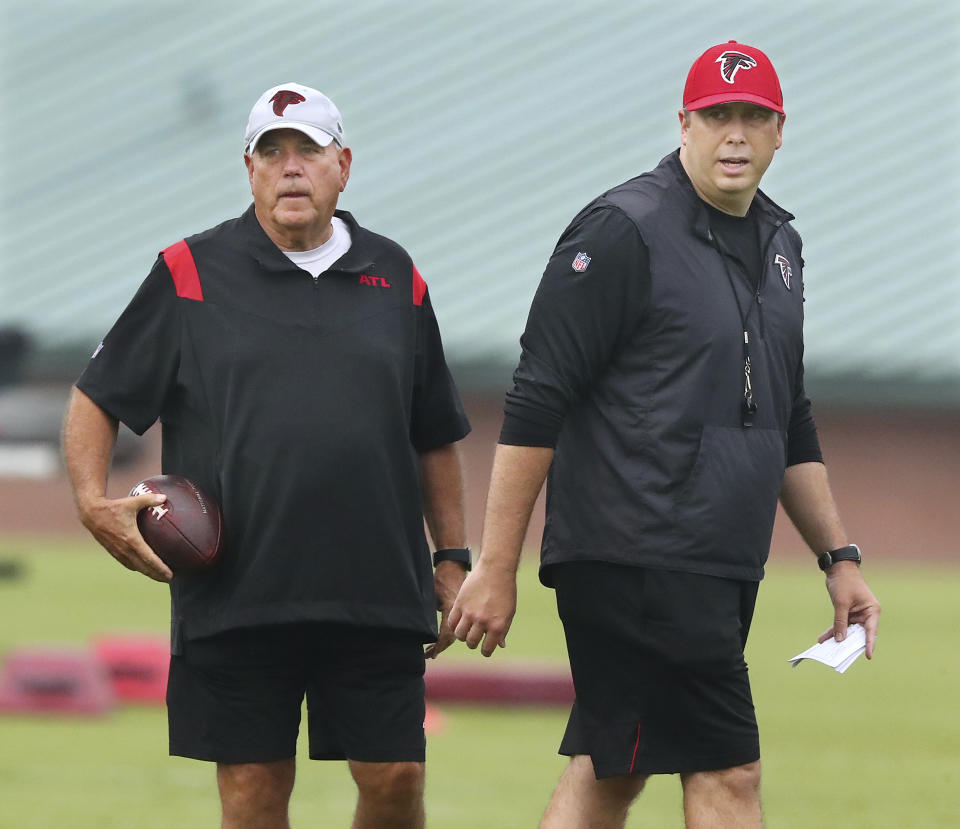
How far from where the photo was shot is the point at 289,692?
5.22 meters

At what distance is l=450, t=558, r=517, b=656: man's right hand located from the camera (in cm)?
459

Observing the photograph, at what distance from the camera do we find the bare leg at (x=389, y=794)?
5203 millimetres

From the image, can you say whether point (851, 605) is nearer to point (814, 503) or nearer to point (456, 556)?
point (814, 503)

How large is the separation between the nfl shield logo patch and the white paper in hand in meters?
1.16

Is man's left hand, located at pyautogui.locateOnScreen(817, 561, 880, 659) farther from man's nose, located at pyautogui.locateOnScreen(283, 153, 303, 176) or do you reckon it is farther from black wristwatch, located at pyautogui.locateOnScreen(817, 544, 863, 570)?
man's nose, located at pyautogui.locateOnScreen(283, 153, 303, 176)

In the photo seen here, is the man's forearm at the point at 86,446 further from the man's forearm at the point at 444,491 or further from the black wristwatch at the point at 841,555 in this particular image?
the black wristwatch at the point at 841,555

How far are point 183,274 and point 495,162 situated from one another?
32.9 metres

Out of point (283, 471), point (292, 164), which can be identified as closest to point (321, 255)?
point (292, 164)

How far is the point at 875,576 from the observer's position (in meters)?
24.7

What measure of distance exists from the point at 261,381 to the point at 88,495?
1.83 ft

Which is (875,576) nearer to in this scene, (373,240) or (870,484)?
(870,484)

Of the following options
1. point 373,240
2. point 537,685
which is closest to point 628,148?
point 537,685

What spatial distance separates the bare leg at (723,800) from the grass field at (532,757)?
284 centimetres

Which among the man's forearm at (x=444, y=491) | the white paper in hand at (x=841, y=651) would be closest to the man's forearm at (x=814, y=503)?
the white paper in hand at (x=841, y=651)
